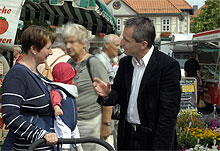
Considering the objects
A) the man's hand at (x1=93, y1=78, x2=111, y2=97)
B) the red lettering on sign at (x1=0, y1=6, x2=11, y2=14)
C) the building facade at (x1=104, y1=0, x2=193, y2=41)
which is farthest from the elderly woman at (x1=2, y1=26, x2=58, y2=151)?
the building facade at (x1=104, y1=0, x2=193, y2=41)

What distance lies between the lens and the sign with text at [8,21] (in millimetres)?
4988

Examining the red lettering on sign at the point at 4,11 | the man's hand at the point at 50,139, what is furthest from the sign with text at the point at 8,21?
the man's hand at the point at 50,139

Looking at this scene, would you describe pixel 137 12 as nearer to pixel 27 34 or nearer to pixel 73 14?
pixel 73 14

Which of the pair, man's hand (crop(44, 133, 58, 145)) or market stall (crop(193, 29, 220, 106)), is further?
market stall (crop(193, 29, 220, 106))

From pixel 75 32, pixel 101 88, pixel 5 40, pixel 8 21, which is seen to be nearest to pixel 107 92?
pixel 101 88

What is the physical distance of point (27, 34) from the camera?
9.02 ft


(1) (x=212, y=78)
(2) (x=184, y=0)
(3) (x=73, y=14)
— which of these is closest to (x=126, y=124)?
(3) (x=73, y=14)

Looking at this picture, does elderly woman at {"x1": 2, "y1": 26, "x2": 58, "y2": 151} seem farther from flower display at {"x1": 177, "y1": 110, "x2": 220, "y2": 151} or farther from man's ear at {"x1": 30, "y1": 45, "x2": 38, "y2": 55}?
flower display at {"x1": 177, "y1": 110, "x2": 220, "y2": 151}

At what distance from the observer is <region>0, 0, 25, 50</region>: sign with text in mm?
4988

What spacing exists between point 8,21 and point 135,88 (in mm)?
2656

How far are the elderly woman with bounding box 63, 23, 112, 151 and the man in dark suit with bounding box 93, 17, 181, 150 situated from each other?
1.90 ft

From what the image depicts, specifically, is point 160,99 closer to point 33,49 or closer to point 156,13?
point 33,49

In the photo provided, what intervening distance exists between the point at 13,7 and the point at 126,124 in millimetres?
2837

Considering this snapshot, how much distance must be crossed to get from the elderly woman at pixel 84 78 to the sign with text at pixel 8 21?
4.51 ft
